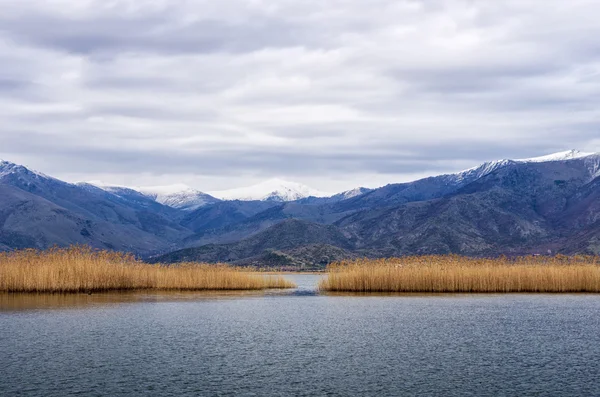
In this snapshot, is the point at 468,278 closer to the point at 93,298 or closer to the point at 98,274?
the point at 98,274

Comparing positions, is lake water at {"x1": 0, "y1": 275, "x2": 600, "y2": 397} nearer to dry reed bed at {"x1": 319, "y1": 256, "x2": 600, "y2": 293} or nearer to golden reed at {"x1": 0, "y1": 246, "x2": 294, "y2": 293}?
golden reed at {"x1": 0, "y1": 246, "x2": 294, "y2": 293}

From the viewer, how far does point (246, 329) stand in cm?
4266

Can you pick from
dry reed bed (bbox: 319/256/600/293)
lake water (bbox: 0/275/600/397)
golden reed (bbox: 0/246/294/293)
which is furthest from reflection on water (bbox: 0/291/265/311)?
dry reed bed (bbox: 319/256/600/293)

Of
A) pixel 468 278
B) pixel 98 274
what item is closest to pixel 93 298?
pixel 98 274

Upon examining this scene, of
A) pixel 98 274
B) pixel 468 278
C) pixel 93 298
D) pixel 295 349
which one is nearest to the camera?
pixel 295 349

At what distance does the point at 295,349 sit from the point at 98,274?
35.2 metres

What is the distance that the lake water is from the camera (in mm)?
27125

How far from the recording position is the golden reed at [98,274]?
61562mm

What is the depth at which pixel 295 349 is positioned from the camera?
1396 inches

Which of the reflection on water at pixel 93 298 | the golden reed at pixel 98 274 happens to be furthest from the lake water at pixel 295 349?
the golden reed at pixel 98 274

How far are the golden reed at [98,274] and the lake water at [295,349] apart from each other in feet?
14.5

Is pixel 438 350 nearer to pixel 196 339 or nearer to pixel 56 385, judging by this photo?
pixel 196 339

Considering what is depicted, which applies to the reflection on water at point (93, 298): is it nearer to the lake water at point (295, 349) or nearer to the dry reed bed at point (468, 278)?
the lake water at point (295, 349)

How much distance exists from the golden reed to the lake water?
4.43m
